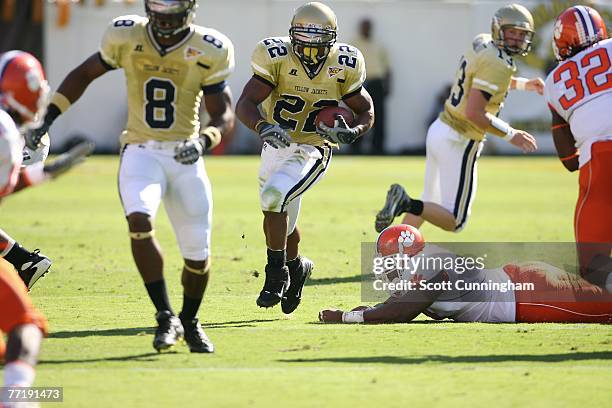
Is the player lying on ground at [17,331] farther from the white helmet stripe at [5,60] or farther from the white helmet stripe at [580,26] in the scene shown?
the white helmet stripe at [580,26]

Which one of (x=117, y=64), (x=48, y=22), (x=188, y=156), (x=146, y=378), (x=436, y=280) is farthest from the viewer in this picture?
(x=48, y=22)

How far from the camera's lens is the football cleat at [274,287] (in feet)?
22.9

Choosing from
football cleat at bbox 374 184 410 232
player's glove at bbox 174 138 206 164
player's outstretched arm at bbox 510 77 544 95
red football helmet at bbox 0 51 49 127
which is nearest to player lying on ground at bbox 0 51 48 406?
red football helmet at bbox 0 51 49 127

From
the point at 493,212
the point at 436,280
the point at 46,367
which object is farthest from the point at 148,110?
the point at 493,212

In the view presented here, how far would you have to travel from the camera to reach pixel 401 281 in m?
6.65

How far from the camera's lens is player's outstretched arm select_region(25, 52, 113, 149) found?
616 cm

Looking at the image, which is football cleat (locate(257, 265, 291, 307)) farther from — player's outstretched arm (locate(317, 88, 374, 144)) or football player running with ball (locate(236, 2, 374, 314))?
player's outstretched arm (locate(317, 88, 374, 144))

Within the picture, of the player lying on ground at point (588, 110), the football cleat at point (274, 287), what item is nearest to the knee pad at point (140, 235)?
the football cleat at point (274, 287)

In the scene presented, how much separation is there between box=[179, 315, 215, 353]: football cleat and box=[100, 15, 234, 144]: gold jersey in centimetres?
98

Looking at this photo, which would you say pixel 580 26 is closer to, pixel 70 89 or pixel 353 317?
pixel 353 317

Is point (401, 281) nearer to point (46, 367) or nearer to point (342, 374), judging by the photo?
point (342, 374)

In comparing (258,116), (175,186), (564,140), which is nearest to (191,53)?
(175,186)

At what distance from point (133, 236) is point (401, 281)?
1.70 meters

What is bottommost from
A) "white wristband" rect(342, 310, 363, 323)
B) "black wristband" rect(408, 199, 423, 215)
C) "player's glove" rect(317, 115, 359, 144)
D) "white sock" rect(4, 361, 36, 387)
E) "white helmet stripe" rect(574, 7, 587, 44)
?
"white wristband" rect(342, 310, 363, 323)
